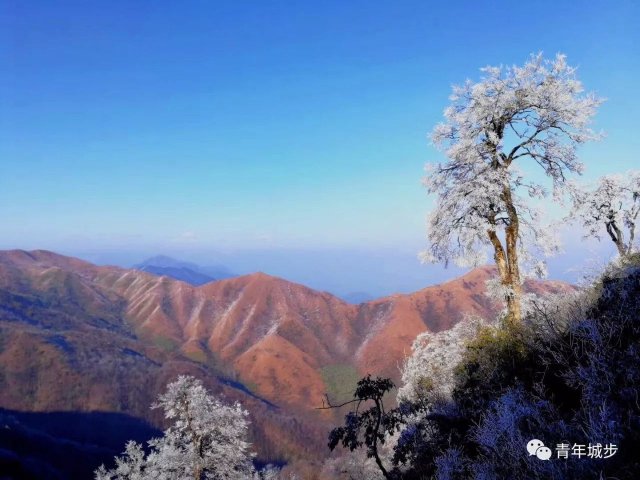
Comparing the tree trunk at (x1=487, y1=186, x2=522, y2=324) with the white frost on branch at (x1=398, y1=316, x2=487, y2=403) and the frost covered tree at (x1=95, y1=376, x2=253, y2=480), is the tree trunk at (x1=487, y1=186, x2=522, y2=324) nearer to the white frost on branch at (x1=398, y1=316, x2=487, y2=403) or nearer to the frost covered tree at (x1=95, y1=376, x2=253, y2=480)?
the white frost on branch at (x1=398, y1=316, x2=487, y2=403)

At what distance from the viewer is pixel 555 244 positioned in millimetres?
16297

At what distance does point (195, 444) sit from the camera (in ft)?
88.7

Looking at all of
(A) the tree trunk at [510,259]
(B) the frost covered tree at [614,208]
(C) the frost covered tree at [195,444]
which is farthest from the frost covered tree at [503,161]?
(C) the frost covered tree at [195,444]

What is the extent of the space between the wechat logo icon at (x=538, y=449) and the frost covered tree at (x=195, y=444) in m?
24.3

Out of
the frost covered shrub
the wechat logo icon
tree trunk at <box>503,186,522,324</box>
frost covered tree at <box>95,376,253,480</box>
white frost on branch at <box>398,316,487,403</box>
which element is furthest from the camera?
frost covered tree at <box>95,376,253,480</box>

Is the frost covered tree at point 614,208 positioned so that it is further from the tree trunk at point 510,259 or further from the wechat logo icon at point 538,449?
the wechat logo icon at point 538,449

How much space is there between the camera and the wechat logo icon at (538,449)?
22.1 feet

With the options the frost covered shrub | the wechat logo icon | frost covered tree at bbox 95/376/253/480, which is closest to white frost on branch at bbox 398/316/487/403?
the frost covered shrub

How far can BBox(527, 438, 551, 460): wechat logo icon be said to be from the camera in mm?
A: 6750

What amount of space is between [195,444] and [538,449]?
83.9 ft

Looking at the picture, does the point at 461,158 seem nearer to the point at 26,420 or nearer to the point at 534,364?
the point at 534,364

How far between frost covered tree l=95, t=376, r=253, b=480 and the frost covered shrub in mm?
18588

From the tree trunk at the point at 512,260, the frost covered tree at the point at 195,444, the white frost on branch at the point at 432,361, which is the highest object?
the tree trunk at the point at 512,260

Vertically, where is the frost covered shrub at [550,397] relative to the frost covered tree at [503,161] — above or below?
below
